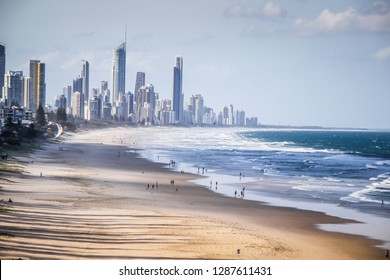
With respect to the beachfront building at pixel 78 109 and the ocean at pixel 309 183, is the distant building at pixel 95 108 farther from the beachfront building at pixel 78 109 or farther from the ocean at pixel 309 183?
the ocean at pixel 309 183

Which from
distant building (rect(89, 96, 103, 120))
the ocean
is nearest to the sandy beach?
the ocean

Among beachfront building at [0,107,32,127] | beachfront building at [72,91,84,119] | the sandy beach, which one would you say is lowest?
the sandy beach

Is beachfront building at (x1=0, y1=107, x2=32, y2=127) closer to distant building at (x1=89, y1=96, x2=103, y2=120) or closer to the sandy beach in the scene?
the sandy beach

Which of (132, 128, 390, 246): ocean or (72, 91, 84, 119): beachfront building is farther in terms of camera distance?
(72, 91, 84, 119): beachfront building

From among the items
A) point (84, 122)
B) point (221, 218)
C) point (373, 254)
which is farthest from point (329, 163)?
point (84, 122)

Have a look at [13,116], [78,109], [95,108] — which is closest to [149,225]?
[13,116]

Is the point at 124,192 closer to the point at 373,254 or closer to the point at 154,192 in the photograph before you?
the point at 154,192

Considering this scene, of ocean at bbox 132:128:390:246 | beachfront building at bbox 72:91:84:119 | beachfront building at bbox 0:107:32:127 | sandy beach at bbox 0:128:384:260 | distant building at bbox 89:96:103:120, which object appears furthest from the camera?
distant building at bbox 89:96:103:120

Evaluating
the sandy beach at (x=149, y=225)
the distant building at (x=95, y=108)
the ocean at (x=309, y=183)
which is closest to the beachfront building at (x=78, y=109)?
the distant building at (x=95, y=108)
